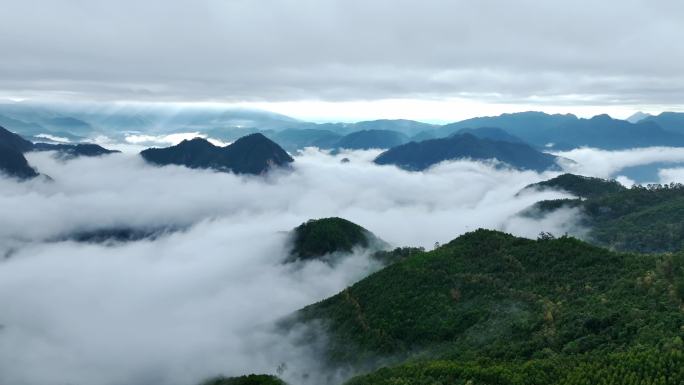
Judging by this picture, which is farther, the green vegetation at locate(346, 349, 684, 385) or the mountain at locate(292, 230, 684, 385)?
the mountain at locate(292, 230, 684, 385)

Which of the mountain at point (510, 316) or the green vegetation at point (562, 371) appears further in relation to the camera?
the mountain at point (510, 316)

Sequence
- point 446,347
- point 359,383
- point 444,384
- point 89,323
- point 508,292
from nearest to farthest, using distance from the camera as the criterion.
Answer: point 444,384
point 359,383
point 446,347
point 508,292
point 89,323

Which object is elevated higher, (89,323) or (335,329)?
(335,329)

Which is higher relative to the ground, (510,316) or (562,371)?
(562,371)

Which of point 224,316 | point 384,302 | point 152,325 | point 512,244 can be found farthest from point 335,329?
point 152,325

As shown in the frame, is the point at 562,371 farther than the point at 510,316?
No

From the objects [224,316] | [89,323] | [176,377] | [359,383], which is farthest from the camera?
[89,323]

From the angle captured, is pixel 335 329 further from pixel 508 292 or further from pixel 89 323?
pixel 89 323

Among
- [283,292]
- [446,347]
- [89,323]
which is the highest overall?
[446,347]
